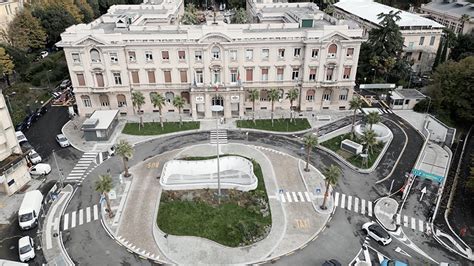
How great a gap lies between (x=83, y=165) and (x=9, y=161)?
11077 mm

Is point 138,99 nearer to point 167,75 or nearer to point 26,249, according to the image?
point 167,75

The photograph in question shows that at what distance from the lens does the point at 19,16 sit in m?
106

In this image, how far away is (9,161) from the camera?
177ft

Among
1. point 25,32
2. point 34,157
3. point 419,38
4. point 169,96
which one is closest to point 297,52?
point 169,96

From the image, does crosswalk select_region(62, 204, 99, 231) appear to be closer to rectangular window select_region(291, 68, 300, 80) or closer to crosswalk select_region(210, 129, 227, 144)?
crosswalk select_region(210, 129, 227, 144)

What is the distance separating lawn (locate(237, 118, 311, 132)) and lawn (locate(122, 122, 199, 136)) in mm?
10861

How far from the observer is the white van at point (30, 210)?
1838 inches

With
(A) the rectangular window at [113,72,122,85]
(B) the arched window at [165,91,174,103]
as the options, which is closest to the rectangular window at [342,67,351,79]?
(B) the arched window at [165,91,174,103]

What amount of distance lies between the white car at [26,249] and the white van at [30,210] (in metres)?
3.13

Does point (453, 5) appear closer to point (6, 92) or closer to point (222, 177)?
point (222, 177)

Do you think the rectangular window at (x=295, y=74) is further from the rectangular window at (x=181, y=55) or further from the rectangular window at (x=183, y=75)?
the rectangular window at (x=181, y=55)

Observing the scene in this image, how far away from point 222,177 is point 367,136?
25.9 m

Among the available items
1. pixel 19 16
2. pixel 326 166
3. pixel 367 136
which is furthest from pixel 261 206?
pixel 19 16

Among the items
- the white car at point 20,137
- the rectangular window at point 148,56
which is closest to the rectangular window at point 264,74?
the rectangular window at point 148,56
